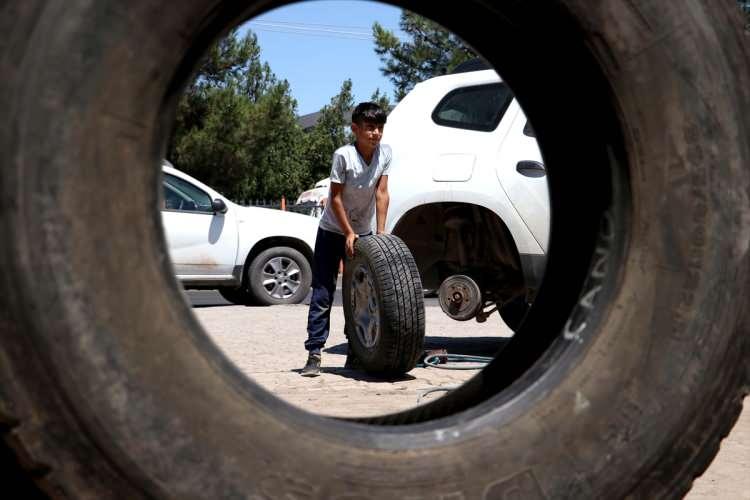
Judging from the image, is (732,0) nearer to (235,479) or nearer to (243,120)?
(235,479)

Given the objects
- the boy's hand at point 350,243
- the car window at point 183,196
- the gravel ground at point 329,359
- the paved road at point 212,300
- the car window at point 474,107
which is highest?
the car window at point 474,107

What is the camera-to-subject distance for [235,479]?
1.46 m

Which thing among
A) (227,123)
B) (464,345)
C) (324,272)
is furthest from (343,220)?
(227,123)

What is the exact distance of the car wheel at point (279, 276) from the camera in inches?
471

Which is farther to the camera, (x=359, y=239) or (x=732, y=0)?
(x=359, y=239)

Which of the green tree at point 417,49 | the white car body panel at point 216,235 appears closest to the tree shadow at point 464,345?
the white car body panel at point 216,235

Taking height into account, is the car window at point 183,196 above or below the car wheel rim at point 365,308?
above

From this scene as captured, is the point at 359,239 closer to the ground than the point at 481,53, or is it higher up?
closer to the ground

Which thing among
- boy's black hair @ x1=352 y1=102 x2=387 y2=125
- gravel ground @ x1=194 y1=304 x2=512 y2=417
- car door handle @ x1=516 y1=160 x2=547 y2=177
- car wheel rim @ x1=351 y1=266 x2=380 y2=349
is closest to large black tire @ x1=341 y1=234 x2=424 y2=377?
car wheel rim @ x1=351 y1=266 x2=380 y2=349

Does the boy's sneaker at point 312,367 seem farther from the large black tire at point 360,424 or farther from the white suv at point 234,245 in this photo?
the white suv at point 234,245

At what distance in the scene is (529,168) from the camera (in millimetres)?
6684

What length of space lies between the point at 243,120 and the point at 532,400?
117 feet

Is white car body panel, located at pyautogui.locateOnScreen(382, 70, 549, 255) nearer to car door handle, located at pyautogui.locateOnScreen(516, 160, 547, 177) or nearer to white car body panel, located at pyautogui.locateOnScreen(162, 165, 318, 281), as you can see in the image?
car door handle, located at pyautogui.locateOnScreen(516, 160, 547, 177)

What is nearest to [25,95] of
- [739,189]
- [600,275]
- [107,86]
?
[107,86]
